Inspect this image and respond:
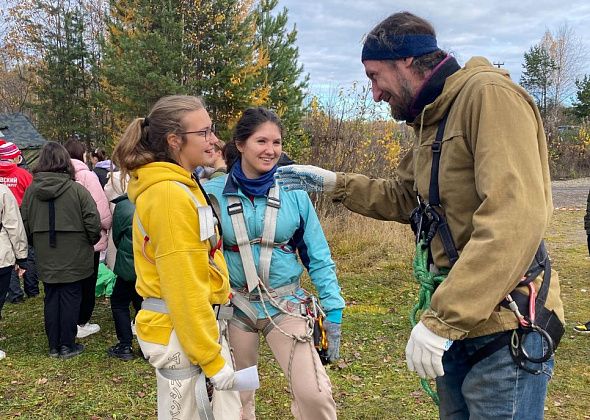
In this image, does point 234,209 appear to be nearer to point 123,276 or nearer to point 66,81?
point 123,276

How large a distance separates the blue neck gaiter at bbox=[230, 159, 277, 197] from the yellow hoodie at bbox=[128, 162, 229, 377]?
55 centimetres

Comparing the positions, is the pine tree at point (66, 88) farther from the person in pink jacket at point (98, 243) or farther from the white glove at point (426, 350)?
the white glove at point (426, 350)

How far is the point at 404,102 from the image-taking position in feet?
6.14

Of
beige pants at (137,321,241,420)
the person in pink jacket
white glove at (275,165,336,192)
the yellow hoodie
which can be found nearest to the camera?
the yellow hoodie

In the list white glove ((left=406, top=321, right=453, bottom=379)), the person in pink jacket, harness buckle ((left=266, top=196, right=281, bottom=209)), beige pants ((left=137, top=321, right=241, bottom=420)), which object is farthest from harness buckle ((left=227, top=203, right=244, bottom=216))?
the person in pink jacket

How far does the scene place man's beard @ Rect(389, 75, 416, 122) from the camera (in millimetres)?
1848

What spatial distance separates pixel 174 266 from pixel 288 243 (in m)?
0.92

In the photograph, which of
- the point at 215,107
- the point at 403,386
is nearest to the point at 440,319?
the point at 403,386

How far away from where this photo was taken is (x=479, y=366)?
5.74 ft

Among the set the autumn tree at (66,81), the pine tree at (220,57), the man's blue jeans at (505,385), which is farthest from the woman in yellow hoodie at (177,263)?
the autumn tree at (66,81)

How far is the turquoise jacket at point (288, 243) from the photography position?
2752 millimetres

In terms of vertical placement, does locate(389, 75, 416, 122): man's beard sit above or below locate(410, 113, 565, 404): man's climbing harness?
above

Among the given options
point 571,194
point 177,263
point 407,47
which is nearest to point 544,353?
point 407,47

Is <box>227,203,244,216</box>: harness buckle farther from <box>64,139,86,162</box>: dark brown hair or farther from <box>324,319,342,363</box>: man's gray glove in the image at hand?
<box>64,139,86,162</box>: dark brown hair
